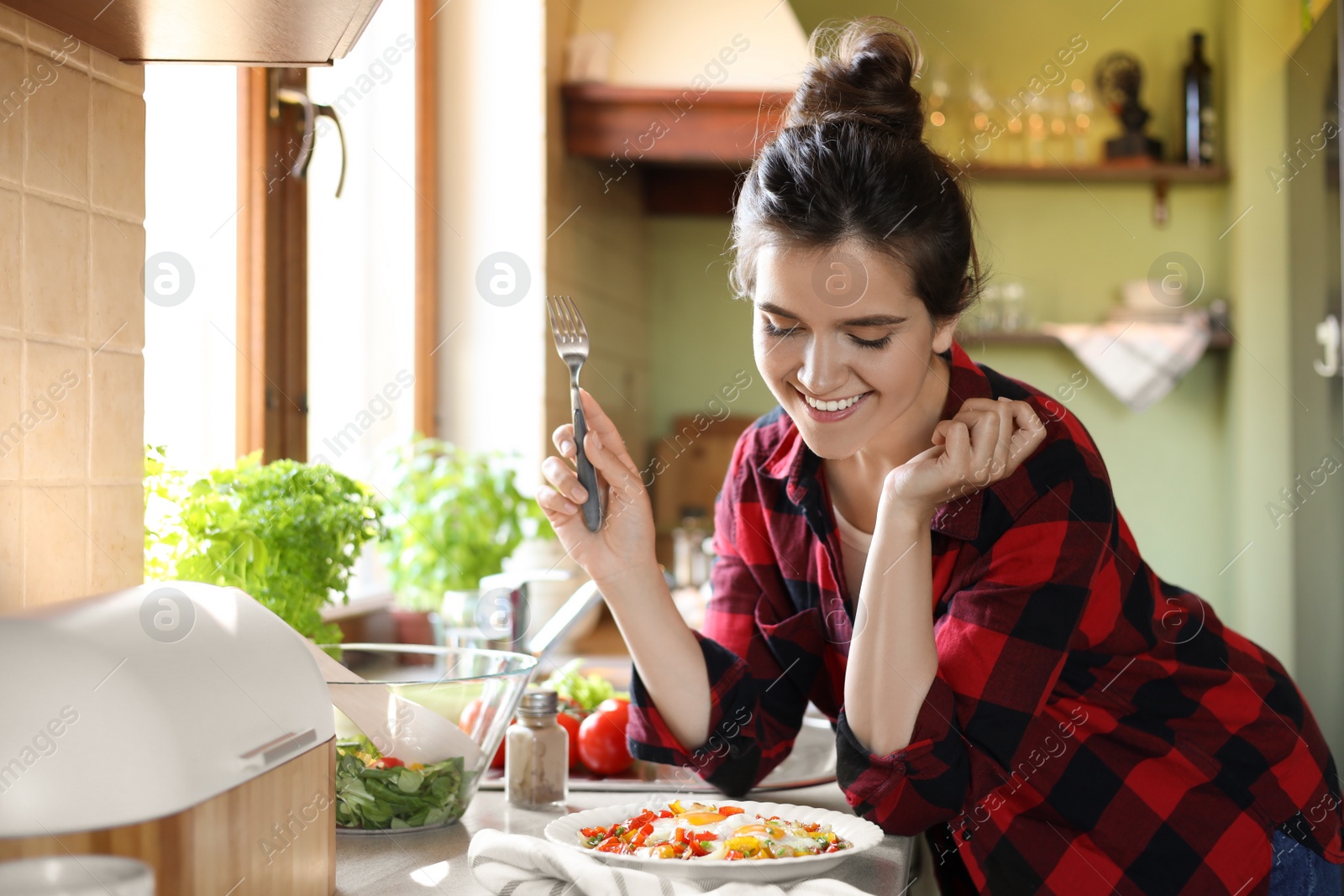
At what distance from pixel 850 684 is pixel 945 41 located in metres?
2.95

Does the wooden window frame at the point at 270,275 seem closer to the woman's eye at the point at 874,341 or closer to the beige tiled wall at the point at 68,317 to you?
the beige tiled wall at the point at 68,317

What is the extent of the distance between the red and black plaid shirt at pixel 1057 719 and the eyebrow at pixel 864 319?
0.55ft

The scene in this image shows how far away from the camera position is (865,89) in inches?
44.6

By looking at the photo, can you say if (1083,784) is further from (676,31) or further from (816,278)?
(676,31)

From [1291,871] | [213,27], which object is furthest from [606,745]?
[213,27]

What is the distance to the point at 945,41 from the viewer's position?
3.53m

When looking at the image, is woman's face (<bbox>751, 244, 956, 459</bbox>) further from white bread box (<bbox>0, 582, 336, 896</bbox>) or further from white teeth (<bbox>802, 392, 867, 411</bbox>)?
white bread box (<bbox>0, 582, 336, 896</bbox>)

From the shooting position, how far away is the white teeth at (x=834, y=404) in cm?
102

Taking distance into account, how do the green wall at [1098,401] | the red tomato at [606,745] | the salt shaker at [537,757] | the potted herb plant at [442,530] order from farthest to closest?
the green wall at [1098,401], the potted herb plant at [442,530], the red tomato at [606,745], the salt shaker at [537,757]

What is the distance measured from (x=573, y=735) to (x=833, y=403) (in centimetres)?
54

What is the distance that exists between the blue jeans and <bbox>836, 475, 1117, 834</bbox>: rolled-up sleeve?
0.26 meters

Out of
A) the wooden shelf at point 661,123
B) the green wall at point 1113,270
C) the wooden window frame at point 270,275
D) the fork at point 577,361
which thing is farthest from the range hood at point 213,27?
the green wall at point 1113,270

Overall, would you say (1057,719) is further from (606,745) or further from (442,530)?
(442,530)

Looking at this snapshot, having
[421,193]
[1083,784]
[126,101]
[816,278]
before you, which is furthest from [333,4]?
[421,193]
